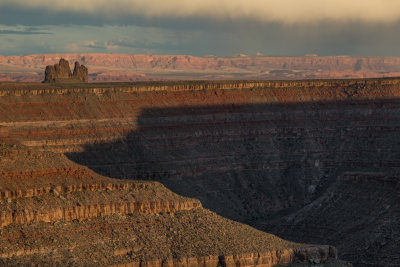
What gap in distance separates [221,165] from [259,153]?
624 cm

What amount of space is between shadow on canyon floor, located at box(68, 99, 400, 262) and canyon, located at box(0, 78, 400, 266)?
0.16 m

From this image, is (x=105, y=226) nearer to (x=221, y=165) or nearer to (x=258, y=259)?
(x=258, y=259)

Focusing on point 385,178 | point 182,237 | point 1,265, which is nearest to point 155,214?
point 182,237

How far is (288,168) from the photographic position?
11431cm

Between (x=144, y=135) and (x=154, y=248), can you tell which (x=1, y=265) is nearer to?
(x=154, y=248)

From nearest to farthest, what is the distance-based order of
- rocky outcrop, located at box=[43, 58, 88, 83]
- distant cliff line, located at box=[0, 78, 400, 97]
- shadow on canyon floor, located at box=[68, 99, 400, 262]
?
1. shadow on canyon floor, located at box=[68, 99, 400, 262]
2. distant cliff line, located at box=[0, 78, 400, 97]
3. rocky outcrop, located at box=[43, 58, 88, 83]

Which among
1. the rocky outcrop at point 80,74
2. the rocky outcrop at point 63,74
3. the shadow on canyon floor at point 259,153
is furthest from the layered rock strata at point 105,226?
the rocky outcrop at point 80,74

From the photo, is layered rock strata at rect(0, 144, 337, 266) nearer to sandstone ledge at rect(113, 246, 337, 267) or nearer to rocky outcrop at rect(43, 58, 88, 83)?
sandstone ledge at rect(113, 246, 337, 267)

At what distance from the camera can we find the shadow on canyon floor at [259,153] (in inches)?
4100

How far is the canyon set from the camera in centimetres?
5941

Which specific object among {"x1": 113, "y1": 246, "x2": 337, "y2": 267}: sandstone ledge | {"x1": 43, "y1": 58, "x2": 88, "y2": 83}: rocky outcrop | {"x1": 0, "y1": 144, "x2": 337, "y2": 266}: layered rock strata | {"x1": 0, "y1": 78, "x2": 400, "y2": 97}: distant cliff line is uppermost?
{"x1": 0, "y1": 78, "x2": 400, "y2": 97}: distant cliff line

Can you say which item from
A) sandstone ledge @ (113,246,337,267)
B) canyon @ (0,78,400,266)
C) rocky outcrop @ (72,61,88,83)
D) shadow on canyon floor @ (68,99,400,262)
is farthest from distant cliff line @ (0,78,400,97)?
sandstone ledge @ (113,246,337,267)

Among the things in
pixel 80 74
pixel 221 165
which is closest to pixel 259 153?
pixel 221 165

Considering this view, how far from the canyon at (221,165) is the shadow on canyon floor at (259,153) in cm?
16
